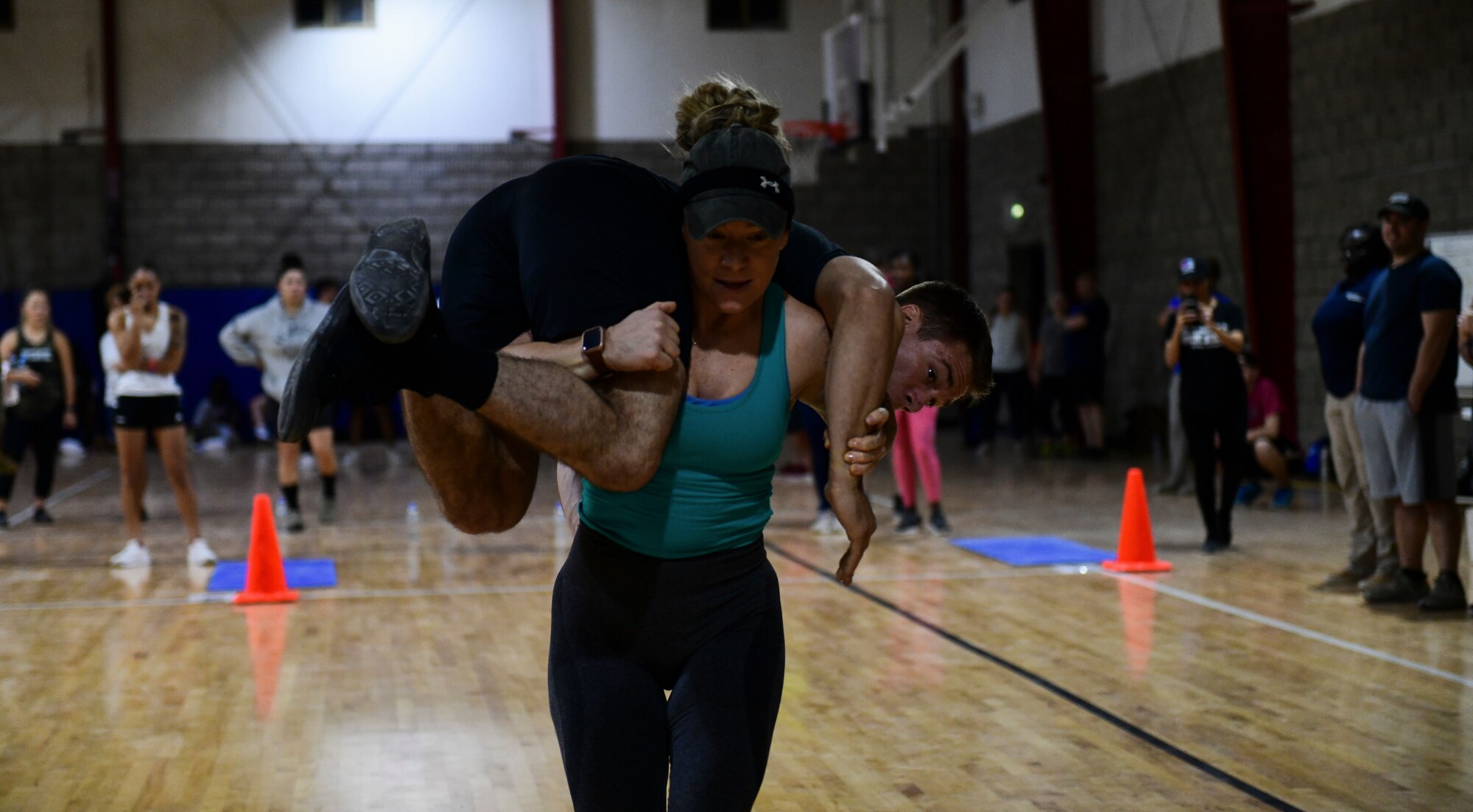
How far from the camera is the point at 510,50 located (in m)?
17.3

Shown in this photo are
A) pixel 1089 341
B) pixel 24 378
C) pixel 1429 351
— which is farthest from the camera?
pixel 1089 341

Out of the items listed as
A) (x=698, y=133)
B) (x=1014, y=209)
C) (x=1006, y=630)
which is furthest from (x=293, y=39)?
(x=698, y=133)

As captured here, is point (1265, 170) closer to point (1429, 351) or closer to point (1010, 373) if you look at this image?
point (1010, 373)

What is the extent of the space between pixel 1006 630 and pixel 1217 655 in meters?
0.85

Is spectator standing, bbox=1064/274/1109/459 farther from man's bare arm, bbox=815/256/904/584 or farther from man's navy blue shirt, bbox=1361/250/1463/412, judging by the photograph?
man's bare arm, bbox=815/256/904/584

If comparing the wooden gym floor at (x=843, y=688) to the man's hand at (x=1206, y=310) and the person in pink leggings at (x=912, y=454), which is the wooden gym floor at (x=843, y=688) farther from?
the man's hand at (x=1206, y=310)

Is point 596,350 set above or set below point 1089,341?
below

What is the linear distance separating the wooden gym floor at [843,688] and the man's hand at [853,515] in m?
1.35

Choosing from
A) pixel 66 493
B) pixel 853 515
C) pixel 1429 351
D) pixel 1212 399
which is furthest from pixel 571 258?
pixel 66 493

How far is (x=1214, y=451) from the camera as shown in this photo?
781 centimetres

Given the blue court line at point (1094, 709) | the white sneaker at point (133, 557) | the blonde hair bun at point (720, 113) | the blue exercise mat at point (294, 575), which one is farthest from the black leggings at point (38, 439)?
the blonde hair bun at point (720, 113)

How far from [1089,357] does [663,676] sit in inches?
480

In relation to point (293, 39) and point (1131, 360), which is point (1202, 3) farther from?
point (293, 39)

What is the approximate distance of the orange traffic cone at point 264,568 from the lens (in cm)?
651
